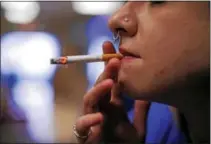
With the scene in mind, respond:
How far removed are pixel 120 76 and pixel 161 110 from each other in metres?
0.22

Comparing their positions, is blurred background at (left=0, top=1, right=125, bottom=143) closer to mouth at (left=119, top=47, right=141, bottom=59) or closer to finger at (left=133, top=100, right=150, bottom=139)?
finger at (left=133, top=100, right=150, bottom=139)

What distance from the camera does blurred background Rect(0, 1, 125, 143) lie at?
2.68 ft

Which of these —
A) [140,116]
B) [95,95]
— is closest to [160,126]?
[140,116]

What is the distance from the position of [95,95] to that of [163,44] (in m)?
0.16

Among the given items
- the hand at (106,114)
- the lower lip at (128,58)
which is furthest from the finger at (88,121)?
the lower lip at (128,58)

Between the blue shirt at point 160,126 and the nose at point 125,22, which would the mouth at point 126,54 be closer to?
the nose at point 125,22

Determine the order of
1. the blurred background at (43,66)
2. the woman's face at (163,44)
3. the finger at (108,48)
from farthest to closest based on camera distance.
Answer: the blurred background at (43,66) < the finger at (108,48) < the woman's face at (163,44)

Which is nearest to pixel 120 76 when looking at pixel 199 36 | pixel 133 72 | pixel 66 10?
pixel 133 72

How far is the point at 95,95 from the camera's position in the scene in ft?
1.98

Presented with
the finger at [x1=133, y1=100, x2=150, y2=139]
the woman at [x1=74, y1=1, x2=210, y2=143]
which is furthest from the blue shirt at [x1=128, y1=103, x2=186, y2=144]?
the woman at [x1=74, y1=1, x2=210, y2=143]

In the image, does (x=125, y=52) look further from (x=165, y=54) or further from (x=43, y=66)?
(x=43, y=66)

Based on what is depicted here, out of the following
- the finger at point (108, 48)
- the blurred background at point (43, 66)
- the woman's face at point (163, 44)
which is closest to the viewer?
the woman's face at point (163, 44)

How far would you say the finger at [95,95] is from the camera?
1.91ft

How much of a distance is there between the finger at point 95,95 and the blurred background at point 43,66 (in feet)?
0.52
